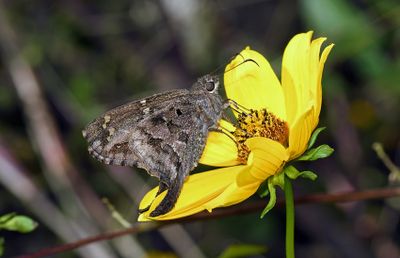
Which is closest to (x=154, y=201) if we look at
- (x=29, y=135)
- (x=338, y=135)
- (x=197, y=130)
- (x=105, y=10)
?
(x=197, y=130)

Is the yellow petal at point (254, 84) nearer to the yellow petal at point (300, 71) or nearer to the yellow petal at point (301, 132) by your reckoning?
the yellow petal at point (300, 71)

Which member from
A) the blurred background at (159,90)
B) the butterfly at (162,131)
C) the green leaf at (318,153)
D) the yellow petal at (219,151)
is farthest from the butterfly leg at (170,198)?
the blurred background at (159,90)

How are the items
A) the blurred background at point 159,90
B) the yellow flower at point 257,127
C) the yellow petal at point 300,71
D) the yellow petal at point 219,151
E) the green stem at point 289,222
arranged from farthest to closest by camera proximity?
the blurred background at point 159,90 → the yellow petal at point 219,151 → the yellow petal at point 300,71 → the yellow flower at point 257,127 → the green stem at point 289,222

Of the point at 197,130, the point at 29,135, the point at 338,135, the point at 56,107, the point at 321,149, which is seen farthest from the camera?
the point at 56,107

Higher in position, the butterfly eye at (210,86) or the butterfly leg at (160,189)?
the butterfly eye at (210,86)

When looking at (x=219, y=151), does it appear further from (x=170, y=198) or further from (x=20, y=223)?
(x=20, y=223)

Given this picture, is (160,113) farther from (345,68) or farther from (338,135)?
(345,68)
